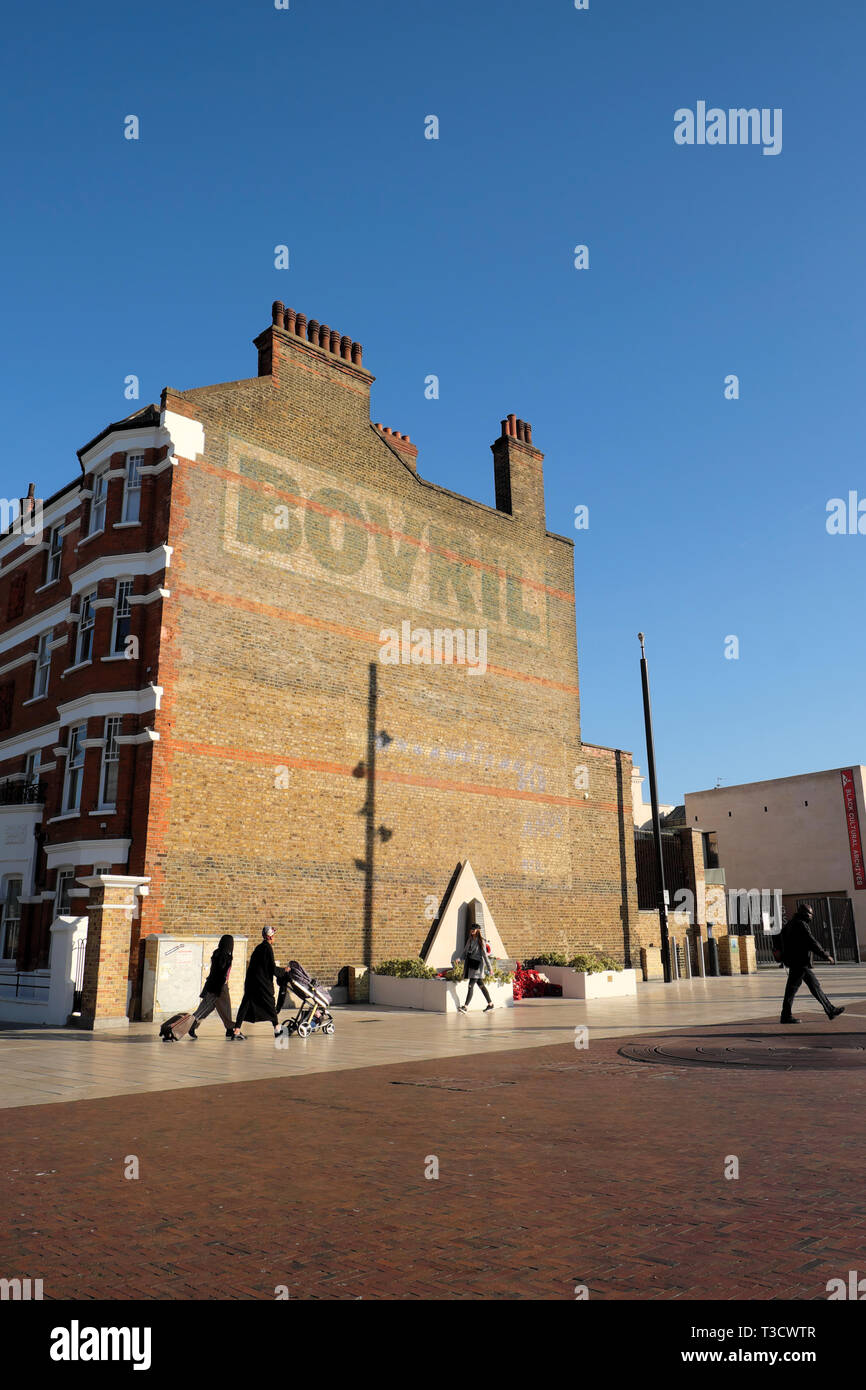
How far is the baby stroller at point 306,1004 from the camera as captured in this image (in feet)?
51.5

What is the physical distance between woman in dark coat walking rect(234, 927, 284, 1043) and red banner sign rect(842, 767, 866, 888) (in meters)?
40.5

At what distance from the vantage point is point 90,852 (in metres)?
21.1

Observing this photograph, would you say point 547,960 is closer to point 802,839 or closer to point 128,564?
point 128,564

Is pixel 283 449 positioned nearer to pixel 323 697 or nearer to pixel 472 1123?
pixel 323 697

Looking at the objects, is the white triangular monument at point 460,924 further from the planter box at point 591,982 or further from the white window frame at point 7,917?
the white window frame at point 7,917

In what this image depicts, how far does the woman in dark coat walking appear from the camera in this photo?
15469 mm

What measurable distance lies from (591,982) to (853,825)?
28958 millimetres

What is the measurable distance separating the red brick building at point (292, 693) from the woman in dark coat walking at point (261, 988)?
3490 millimetres

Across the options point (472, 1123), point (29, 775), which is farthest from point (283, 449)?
point (472, 1123)

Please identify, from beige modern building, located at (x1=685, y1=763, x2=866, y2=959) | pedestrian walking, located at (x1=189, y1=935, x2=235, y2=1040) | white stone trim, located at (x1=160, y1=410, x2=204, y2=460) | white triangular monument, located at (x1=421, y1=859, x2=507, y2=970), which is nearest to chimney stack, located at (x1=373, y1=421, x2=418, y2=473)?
white stone trim, located at (x1=160, y1=410, x2=204, y2=460)

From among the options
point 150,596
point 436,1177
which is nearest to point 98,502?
point 150,596

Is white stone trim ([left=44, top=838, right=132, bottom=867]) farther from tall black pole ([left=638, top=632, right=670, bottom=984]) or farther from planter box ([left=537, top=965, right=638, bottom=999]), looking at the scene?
tall black pole ([left=638, top=632, right=670, bottom=984])

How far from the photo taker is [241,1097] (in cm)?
953

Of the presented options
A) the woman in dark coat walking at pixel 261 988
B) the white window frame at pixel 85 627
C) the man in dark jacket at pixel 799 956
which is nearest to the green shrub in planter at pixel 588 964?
the man in dark jacket at pixel 799 956
